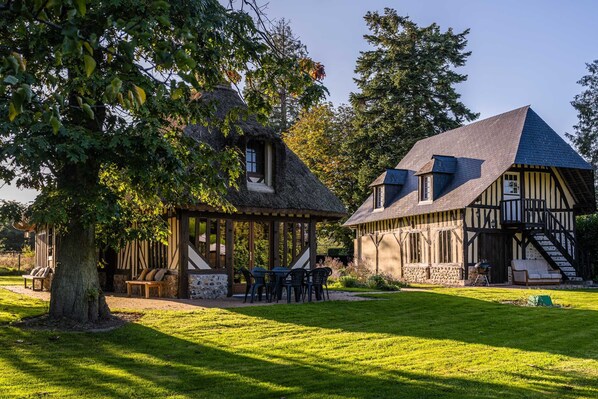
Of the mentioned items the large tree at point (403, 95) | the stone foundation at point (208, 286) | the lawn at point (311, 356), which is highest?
the large tree at point (403, 95)

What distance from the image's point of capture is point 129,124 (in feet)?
29.8

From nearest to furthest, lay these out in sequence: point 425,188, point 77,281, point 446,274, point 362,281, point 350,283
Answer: point 77,281, point 350,283, point 362,281, point 446,274, point 425,188

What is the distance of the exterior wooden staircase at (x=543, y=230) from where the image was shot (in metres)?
22.4

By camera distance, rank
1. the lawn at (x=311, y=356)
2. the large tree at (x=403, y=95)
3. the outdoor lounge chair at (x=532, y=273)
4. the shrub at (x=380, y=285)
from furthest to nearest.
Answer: the large tree at (x=403, y=95) < the outdoor lounge chair at (x=532, y=273) < the shrub at (x=380, y=285) < the lawn at (x=311, y=356)

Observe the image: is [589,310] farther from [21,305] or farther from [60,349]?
[21,305]

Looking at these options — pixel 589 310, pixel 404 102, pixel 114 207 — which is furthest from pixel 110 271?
pixel 404 102

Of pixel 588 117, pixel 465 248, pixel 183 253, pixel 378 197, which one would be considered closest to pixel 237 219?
pixel 183 253

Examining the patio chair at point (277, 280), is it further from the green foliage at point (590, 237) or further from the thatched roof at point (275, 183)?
the green foliage at point (590, 237)

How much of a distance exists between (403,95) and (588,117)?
15.0m

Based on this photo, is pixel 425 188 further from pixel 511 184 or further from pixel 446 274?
pixel 446 274

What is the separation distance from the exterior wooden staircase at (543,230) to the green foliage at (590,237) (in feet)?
5.94

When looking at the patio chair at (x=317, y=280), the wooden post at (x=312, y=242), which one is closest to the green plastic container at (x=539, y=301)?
the patio chair at (x=317, y=280)

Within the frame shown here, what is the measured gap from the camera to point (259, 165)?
16.2 meters

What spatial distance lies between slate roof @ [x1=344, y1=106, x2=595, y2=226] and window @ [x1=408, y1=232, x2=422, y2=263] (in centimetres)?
103
